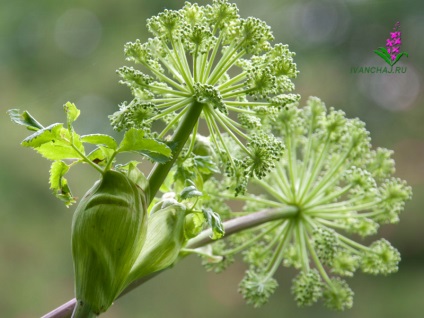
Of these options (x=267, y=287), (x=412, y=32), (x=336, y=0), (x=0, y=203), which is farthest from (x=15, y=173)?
(x=267, y=287)

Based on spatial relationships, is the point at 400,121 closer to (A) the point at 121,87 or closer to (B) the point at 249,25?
(A) the point at 121,87

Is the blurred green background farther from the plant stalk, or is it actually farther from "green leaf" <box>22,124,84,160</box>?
"green leaf" <box>22,124,84,160</box>

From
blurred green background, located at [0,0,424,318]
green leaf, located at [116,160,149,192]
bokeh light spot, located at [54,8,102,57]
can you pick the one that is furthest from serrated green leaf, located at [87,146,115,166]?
bokeh light spot, located at [54,8,102,57]

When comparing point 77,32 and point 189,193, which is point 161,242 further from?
point 77,32

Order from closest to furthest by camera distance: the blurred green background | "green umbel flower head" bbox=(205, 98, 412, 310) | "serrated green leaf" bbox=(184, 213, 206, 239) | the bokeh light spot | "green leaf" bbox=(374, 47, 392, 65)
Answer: "serrated green leaf" bbox=(184, 213, 206, 239) → "green umbel flower head" bbox=(205, 98, 412, 310) → "green leaf" bbox=(374, 47, 392, 65) → the blurred green background → the bokeh light spot

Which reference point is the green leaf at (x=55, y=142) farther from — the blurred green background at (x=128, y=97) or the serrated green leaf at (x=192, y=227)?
the blurred green background at (x=128, y=97)

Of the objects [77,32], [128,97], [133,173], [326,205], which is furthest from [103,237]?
[77,32]
